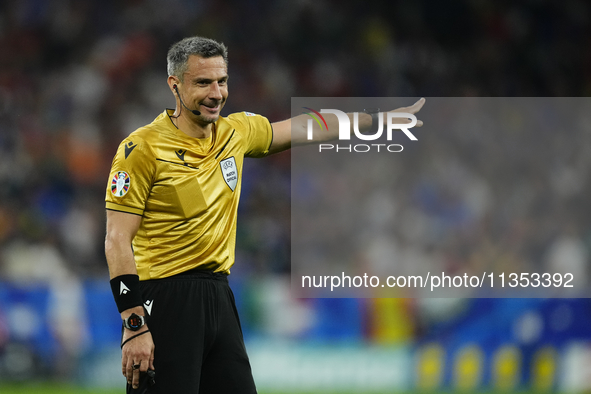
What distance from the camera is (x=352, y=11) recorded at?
32.5ft

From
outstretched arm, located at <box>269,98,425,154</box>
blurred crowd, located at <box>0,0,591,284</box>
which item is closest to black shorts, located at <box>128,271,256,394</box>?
outstretched arm, located at <box>269,98,425,154</box>

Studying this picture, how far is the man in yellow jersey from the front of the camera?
123 inches

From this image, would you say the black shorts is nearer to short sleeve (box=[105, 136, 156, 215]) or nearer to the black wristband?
the black wristband

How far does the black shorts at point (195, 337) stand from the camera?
3.21m

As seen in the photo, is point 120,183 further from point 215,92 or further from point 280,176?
point 280,176

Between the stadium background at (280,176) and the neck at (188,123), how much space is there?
3770mm

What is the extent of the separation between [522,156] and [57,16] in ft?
20.0

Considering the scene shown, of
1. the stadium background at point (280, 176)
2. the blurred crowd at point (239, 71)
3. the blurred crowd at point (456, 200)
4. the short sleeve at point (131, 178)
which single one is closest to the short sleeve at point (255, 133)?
the short sleeve at point (131, 178)

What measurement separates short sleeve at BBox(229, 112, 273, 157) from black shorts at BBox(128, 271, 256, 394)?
74cm

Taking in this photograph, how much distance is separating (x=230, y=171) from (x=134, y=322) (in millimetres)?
871

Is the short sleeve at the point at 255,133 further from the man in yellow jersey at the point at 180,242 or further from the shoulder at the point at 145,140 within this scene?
the shoulder at the point at 145,140

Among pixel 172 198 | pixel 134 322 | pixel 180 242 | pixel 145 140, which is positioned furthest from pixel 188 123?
pixel 134 322

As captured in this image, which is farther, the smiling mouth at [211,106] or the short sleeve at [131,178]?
the smiling mouth at [211,106]

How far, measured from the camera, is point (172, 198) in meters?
3.29
